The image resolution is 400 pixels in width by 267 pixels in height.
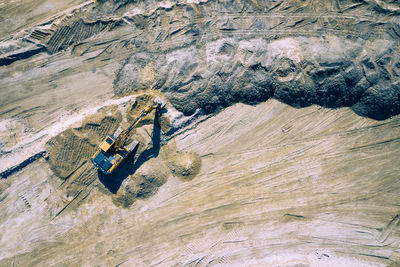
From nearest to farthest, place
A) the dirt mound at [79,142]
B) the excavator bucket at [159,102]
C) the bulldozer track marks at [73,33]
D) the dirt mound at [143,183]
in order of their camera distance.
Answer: the excavator bucket at [159,102] < the dirt mound at [79,142] < the dirt mound at [143,183] < the bulldozer track marks at [73,33]

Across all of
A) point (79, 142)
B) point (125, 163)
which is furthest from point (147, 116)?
point (79, 142)

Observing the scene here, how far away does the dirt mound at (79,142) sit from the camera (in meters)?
9.12

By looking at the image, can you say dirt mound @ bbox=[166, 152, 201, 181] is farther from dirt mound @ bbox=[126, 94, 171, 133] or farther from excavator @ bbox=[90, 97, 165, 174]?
excavator @ bbox=[90, 97, 165, 174]

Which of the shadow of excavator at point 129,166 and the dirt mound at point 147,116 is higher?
the dirt mound at point 147,116

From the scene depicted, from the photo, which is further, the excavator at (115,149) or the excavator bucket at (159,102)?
the excavator bucket at (159,102)

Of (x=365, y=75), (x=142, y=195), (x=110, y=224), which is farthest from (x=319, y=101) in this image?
(x=110, y=224)

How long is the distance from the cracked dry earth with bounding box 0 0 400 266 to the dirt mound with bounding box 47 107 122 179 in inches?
1.6

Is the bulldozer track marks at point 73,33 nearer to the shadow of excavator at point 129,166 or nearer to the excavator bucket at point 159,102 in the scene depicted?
the excavator bucket at point 159,102

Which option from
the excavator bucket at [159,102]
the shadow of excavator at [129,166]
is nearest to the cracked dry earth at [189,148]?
the shadow of excavator at [129,166]

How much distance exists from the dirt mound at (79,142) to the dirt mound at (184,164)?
2.59 meters

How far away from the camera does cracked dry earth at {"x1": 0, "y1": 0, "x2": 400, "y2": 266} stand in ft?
30.0

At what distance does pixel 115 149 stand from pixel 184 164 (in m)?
2.66

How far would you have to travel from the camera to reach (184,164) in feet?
30.5

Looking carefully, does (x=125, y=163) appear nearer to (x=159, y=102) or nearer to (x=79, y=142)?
(x=79, y=142)
